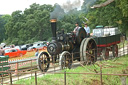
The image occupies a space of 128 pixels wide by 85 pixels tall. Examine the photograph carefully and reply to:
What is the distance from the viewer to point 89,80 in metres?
9.00

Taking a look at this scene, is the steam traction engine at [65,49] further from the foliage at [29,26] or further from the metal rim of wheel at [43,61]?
the foliage at [29,26]

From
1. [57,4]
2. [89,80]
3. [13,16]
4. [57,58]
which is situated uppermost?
[13,16]

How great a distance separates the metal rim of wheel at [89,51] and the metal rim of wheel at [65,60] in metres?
1.01

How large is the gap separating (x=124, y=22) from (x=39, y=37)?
66.8ft

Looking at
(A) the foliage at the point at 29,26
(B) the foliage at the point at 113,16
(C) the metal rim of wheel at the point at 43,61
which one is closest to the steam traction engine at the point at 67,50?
(C) the metal rim of wheel at the point at 43,61

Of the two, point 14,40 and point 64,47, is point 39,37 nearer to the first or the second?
point 14,40

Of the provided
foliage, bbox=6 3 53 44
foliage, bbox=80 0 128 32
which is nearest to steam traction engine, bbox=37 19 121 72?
foliage, bbox=80 0 128 32

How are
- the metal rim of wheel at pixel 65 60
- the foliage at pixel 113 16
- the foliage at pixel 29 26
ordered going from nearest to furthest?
1. the metal rim of wheel at pixel 65 60
2. the foliage at pixel 113 16
3. the foliage at pixel 29 26

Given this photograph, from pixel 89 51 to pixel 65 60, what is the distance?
248 centimetres

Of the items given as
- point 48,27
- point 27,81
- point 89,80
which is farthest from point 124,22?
point 27,81

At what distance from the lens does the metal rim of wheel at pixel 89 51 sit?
11992mm

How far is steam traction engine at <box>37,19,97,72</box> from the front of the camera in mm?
11078

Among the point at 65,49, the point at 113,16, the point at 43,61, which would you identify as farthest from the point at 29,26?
the point at 43,61

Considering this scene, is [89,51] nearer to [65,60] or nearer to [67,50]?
[67,50]
